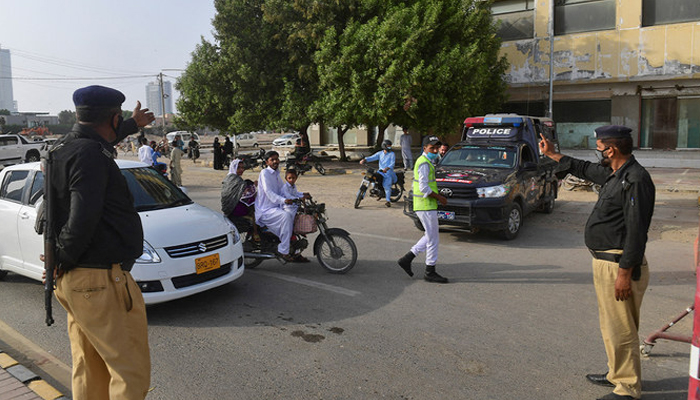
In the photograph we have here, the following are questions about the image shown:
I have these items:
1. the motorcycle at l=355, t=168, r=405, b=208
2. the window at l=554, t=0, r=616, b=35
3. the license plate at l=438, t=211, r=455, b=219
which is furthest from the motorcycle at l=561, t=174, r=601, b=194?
the window at l=554, t=0, r=616, b=35

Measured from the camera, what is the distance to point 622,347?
3.94 metres

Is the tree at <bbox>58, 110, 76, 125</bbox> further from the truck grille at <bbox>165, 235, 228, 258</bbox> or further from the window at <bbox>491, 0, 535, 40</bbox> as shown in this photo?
the truck grille at <bbox>165, 235, 228, 258</bbox>

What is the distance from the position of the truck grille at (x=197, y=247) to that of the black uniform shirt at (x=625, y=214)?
12.8 ft

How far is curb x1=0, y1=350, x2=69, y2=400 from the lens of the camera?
4.07 metres

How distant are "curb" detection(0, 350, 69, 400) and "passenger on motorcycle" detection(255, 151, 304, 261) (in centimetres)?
346

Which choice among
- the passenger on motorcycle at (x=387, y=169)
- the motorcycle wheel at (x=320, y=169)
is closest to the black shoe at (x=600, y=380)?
the passenger on motorcycle at (x=387, y=169)

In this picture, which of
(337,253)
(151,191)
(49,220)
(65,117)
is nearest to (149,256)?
(151,191)

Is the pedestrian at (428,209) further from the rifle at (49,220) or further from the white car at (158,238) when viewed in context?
the rifle at (49,220)

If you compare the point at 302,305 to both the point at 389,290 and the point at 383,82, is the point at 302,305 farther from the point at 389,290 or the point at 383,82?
the point at 383,82

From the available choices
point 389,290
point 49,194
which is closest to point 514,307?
point 389,290

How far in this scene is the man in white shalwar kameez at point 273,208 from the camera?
7383 millimetres

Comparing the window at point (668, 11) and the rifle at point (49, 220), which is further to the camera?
the window at point (668, 11)

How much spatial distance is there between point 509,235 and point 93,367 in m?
7.96

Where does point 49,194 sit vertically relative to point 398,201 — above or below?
above
